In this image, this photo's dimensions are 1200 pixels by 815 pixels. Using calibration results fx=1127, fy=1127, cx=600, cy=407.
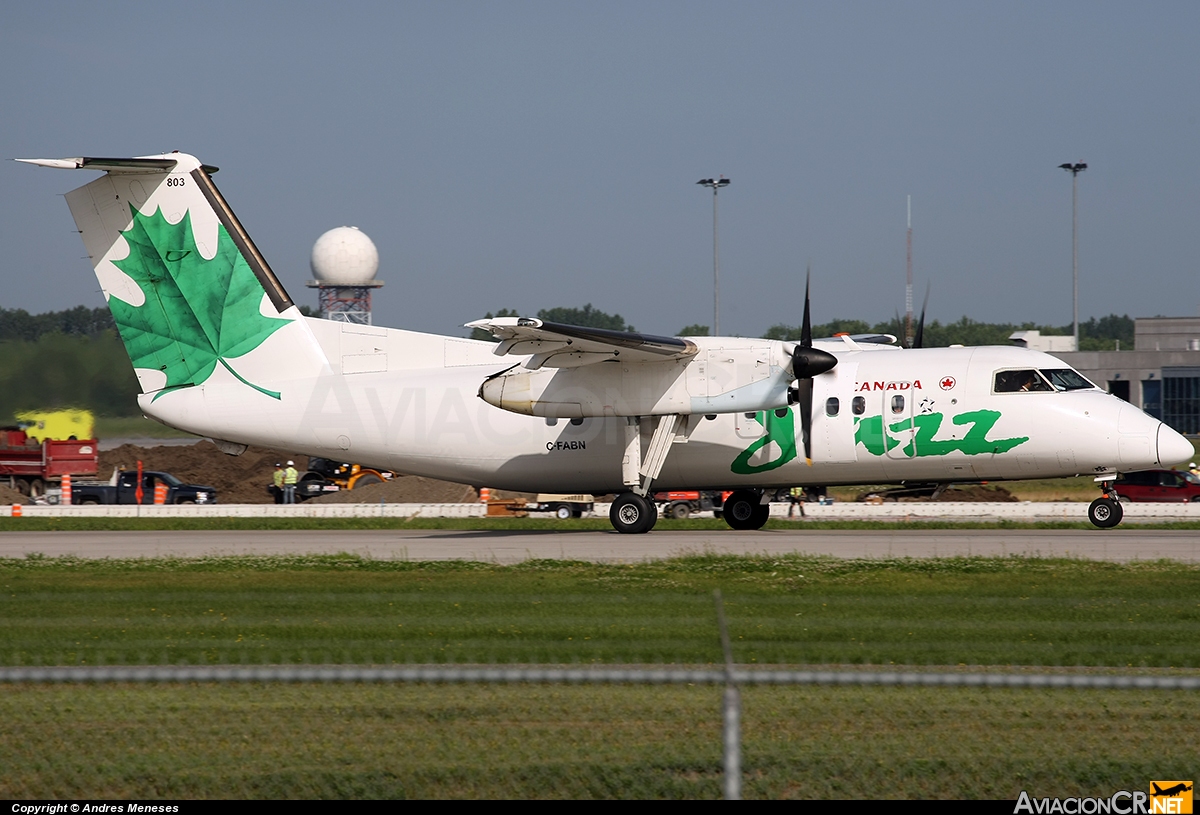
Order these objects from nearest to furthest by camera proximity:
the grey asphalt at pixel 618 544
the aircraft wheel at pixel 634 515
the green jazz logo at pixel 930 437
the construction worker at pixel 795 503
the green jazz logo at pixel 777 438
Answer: the grey asphalt at pixel 618 544
the green jazz logo at pixel 930 437
the green jazz logo at pixel 777 438
the aircraft wheel at pixel 634 515
the construction worker at pixel 795 503

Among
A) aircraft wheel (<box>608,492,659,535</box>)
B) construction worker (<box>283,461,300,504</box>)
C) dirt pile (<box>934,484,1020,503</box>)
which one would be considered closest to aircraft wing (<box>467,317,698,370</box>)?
aircraft wheel (<box>608,492,659,535</box>)

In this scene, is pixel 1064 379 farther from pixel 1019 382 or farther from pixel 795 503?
pixel 795 503

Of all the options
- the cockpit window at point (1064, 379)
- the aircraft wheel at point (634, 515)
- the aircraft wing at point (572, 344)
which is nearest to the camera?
the aircraft wing at point (572, 344)

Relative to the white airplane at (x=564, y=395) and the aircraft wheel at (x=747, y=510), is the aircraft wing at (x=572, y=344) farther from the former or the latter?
the aircraft wheel at (x=747, y=510)

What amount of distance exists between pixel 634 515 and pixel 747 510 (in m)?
2.97

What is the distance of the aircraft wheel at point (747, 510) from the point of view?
23.8m

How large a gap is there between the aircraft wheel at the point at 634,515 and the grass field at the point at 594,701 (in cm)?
739

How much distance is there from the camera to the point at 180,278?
23.1 metres

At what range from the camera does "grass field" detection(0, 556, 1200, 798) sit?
639cm

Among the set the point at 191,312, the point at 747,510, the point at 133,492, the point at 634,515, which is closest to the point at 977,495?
the point at 747,510

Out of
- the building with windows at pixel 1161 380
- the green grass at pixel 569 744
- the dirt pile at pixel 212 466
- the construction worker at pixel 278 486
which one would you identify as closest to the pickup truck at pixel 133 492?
the construction worker at pixel 278 486

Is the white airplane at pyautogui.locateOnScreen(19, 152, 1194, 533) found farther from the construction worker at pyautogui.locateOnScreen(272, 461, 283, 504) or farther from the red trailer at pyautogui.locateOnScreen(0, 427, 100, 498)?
the red trailer at pyautogui.locateOnScreen(0, 427, 100, 498)

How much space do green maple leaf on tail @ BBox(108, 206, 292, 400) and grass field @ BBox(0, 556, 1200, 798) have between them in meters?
9.16

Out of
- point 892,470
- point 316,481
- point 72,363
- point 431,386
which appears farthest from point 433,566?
point 316,481
